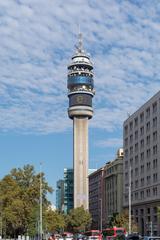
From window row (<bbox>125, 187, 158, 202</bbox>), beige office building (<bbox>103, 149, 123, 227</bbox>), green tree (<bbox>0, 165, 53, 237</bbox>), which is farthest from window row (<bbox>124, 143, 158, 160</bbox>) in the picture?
green tree (<bbox>0, 165, 53, 237</bbox>)

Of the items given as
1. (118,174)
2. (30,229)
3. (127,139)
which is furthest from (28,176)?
(118,174)

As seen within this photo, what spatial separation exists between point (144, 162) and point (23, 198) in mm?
47074

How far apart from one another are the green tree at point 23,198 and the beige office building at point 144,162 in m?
35.9

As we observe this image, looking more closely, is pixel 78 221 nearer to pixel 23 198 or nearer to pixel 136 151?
pixel 136 151

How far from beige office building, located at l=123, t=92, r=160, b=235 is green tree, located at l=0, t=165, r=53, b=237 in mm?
35870

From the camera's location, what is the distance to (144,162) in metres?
127

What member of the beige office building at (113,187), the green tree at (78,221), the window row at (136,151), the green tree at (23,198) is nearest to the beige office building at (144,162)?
the window row at (136,151)

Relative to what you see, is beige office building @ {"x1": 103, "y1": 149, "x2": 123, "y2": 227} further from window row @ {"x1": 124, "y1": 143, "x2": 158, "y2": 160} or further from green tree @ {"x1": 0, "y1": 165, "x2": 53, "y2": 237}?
green tree @ {"x1": 0, "y1": 165, "x2": 53, "y2": 237}

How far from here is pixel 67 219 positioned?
186000 mm

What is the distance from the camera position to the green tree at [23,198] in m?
85.1

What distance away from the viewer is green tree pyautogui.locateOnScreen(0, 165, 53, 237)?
3351 inches

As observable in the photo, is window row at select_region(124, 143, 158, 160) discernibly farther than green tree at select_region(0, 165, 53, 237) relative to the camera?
Yes

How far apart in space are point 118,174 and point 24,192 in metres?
79.9

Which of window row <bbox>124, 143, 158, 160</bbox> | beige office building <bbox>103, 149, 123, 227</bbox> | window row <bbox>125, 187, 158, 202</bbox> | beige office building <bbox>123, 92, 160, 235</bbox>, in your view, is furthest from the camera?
beige office building <bbox>103, 149, 123, 227</bbox>
